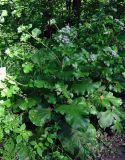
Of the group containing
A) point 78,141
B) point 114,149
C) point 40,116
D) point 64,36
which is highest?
point 64,36

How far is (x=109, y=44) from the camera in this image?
5.02m

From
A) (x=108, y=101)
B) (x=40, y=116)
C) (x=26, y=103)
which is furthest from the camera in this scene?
(x=108, y=101)

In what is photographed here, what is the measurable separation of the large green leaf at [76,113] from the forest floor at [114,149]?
2.18 ft

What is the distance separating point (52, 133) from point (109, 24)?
2.37m

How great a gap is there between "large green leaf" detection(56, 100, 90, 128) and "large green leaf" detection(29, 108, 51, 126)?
7.0 inches

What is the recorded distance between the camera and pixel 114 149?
4211 millimetres

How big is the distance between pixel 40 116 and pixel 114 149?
1033 mm

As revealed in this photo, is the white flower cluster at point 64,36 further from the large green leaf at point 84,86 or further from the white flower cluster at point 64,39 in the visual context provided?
the large green leaf at point 84,86

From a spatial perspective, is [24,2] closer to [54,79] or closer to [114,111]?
[54,79]

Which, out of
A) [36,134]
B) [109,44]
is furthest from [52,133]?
[109,44]

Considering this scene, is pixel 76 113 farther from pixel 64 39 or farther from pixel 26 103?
pixel 64 39

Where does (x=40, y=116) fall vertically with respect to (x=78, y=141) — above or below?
above

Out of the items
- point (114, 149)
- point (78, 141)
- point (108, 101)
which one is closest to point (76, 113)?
point (78, 141)

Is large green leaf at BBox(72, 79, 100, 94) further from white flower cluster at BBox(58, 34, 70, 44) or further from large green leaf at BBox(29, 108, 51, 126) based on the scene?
white flower cluster at BBox(58, 34, 70, 44)
